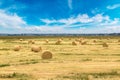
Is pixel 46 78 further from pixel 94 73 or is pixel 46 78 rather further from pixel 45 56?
pixel 45 56

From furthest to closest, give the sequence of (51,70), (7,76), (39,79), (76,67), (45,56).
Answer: (45,56), (76,67), (51,70), (7,76), (39,79)

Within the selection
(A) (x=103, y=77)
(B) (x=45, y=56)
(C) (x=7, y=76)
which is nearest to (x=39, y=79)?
(C) (x=7, y=76)

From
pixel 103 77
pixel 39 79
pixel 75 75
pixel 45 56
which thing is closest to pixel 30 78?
pixel 39 79

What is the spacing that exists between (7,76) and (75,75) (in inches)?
151

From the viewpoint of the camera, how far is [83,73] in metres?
19.5

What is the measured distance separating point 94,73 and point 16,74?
4.58 m

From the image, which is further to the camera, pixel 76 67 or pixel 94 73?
pixel 76 67

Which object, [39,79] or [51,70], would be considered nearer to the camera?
[39,79]

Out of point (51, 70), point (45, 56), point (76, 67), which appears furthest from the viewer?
point (45, 56)

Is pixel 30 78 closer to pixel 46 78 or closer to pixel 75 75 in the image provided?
pixel 46 78

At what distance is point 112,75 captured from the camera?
61.5 ft

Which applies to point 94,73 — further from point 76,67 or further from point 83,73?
point 76,67

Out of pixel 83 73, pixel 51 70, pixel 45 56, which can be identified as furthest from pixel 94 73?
pixel 45 56

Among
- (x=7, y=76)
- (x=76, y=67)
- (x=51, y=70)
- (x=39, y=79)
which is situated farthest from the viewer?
(x=76, y=67)
